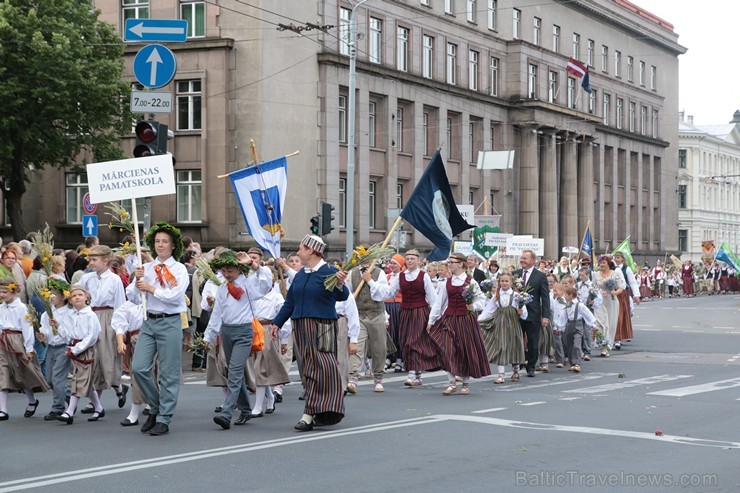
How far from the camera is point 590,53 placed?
227 feet

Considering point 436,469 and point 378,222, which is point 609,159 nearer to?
point 378,222

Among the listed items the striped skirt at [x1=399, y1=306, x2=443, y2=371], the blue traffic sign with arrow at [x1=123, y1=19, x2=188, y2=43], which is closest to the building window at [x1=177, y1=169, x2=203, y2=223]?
the striped skirt at [x1=399, y1=306, x2=443, y2=371]

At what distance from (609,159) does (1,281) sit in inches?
2403

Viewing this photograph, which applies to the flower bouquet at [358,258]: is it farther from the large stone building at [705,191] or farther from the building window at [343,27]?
the large stone building at [705,191]

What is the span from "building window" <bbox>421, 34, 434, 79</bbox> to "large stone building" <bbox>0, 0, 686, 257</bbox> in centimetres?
8

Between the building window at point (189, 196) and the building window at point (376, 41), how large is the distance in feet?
30.8

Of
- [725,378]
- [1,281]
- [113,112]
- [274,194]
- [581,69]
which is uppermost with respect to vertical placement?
[581,69]

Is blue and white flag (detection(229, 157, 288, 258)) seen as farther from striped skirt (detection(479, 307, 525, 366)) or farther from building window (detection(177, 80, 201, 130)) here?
building window (detection(177, 80, 201, 130))

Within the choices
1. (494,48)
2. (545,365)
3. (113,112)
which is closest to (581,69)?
(494,48)

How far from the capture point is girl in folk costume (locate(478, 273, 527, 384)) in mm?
18500

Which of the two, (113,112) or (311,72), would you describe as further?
(311,72)

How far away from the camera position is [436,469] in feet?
32.6

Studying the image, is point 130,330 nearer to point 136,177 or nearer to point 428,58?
point 136,177

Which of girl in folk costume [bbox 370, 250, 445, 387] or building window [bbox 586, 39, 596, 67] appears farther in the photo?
building window [bbox 586, 39, 596, 67]
